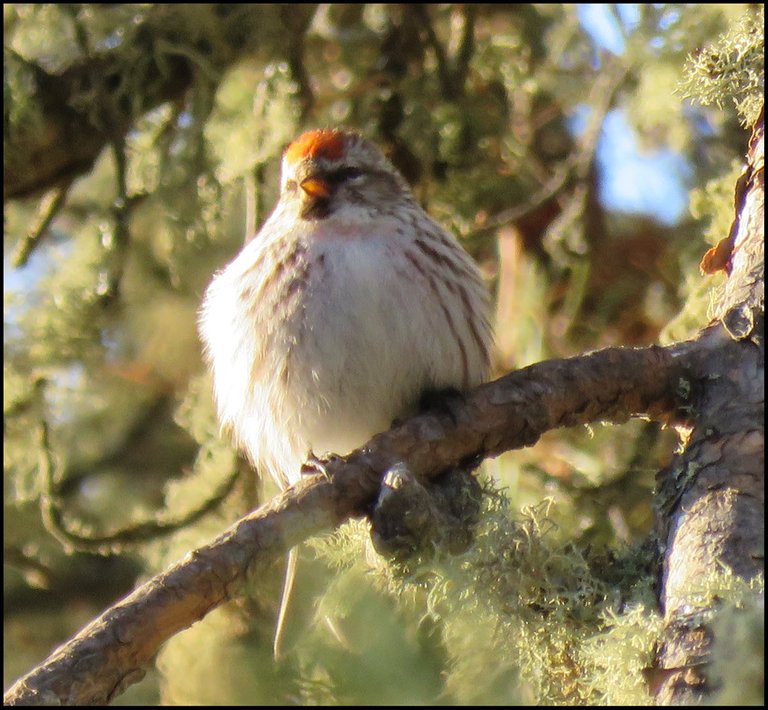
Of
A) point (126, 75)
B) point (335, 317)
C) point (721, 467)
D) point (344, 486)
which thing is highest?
point (126, 75)

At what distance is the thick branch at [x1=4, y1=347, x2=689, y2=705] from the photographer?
1614 millimetres

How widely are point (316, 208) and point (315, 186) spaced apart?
57mm

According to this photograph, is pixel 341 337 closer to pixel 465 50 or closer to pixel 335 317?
pixel 335 317

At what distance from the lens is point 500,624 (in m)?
1.96

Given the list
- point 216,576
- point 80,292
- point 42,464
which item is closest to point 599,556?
point 216,576

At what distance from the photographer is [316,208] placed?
3041 mm

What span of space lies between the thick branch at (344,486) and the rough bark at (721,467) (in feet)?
0.30

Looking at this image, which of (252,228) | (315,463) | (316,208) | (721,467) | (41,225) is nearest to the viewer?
(721,467)

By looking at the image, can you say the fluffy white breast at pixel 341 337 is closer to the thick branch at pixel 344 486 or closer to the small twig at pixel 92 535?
the small twig at pixel 92 535

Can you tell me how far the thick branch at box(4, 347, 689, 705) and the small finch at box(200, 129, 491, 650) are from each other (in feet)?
2.08

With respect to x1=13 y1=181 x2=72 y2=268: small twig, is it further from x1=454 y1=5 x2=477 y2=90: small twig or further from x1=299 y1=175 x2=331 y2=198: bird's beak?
x1=454 y1=5 x2=477 y2=90: small twig

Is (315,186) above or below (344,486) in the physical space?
above

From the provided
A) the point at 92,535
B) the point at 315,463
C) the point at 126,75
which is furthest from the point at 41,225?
the point at 315,463

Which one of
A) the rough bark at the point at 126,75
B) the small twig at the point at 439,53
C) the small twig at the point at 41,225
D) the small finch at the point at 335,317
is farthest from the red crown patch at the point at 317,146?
the small twig at the point at 41,225
